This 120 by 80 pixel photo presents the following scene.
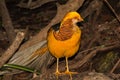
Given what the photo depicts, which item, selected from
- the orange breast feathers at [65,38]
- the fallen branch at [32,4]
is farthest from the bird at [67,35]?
the fallen branch at [32,4]

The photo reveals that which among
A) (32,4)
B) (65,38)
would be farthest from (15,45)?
(32,4)

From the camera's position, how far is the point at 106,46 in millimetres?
5340

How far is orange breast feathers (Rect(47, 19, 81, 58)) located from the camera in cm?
381

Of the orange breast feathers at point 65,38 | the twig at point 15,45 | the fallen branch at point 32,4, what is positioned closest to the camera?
the twig at point 15,45

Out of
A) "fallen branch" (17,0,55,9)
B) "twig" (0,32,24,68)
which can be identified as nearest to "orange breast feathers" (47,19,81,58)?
"twig" (0,32,24,68)

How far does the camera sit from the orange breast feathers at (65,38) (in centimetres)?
381

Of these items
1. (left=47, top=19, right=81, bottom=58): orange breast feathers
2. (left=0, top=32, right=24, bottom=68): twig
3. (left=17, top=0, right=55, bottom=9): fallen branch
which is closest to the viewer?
(left=0, top=32, right=24, bottom=68): twig

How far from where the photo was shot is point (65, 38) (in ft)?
12.5

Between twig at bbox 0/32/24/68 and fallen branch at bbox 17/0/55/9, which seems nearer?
twig at bbox 0/32/24/68

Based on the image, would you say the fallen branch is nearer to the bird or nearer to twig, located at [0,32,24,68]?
the bird

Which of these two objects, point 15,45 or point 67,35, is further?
point 67,35

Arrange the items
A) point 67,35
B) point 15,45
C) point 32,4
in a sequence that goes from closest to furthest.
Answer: point 15,45 < point 67,35 < point 32,4

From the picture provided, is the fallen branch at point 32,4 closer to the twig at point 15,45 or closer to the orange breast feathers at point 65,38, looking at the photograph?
the orange breast feathers at point 65,38

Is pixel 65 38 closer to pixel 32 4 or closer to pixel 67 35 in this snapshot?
pixel 67 35
